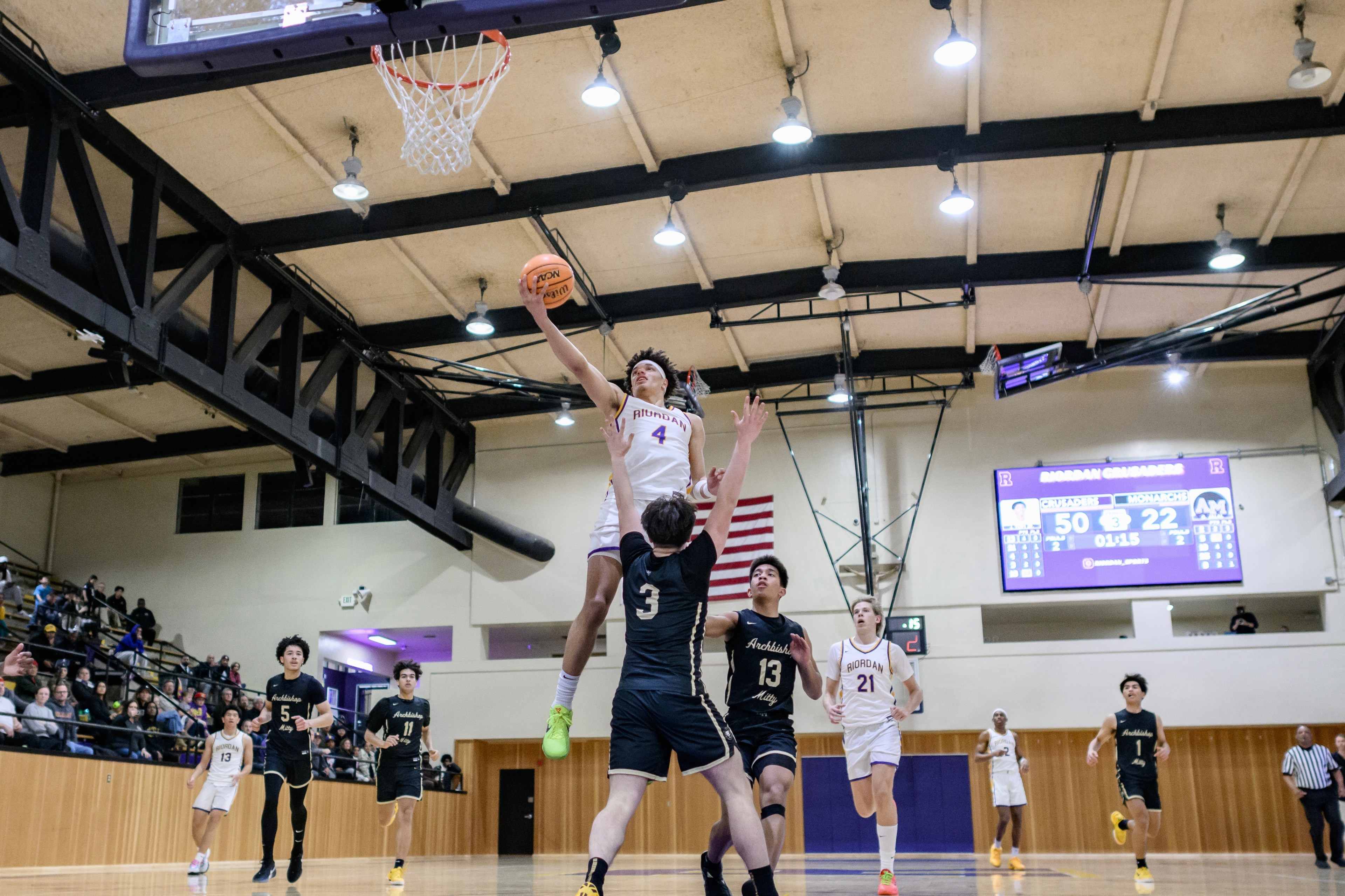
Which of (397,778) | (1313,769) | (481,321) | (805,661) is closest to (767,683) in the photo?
(805,661)

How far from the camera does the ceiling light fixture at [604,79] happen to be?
425 inches

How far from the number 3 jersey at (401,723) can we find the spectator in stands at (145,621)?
46.7 ft

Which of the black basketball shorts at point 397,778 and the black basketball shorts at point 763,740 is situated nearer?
the black basketball shorts at point 763,740

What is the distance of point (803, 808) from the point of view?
20.9m

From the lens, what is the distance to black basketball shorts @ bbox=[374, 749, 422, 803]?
9883 millimetres

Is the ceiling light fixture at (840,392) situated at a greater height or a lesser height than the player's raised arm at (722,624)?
greater

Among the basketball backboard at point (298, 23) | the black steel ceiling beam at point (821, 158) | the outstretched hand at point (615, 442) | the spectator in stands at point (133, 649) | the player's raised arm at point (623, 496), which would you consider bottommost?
the player's raised arm at point (623, 496)

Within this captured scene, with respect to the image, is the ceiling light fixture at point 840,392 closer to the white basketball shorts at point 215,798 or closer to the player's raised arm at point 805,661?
the white basketball shorts at point 215,798

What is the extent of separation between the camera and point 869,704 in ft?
28.6

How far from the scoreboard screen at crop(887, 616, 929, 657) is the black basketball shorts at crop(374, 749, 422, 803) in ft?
38.2

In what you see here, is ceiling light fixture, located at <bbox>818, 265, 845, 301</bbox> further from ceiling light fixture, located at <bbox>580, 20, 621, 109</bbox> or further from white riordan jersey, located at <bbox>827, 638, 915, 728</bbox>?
white riordan jersey, located at <bbox>827, 638, 915, 728</bbox>

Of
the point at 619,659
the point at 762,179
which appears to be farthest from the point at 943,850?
the point at 762,179

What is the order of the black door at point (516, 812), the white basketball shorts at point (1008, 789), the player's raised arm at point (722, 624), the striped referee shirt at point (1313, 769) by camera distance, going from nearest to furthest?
the player's raised arm at point (722, 624)
the white basketball shorts at point (1008, 789)
the striped referee shirt at point (1313, 769)
the black door at point (516, 812)

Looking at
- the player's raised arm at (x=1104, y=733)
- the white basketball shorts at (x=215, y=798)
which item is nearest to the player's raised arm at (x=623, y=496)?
the player's raised arm at (x=1104, y=733)
